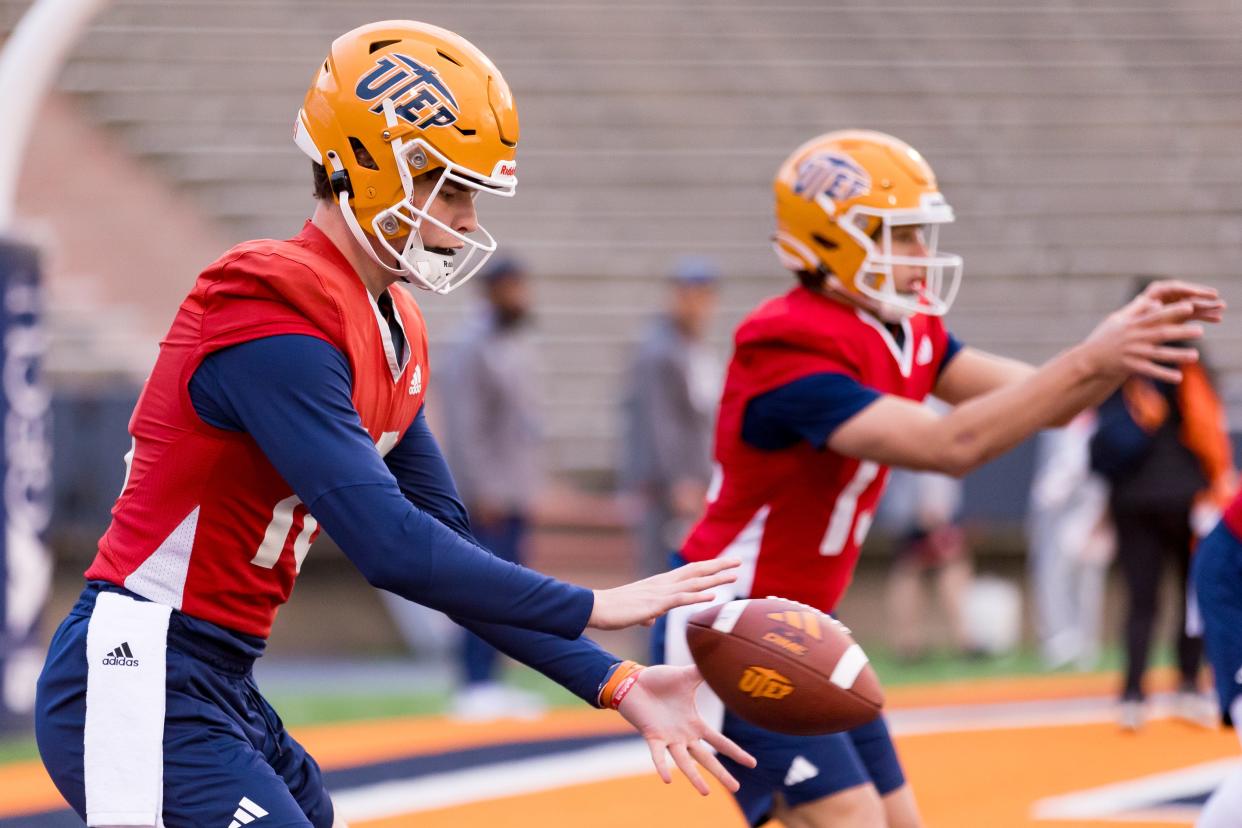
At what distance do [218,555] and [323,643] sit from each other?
8.03 metres

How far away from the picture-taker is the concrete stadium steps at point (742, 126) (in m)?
13.7

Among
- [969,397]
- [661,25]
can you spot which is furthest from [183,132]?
[969,397]

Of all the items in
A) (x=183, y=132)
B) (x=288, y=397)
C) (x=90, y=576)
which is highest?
(x=288, y=397)

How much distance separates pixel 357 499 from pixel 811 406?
1.35 metres

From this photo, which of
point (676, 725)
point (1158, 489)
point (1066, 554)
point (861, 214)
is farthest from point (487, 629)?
point (1066, 554)

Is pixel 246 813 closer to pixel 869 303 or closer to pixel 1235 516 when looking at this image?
pixel 869 303

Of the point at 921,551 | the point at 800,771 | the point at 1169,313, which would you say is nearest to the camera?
the point at 1169,313

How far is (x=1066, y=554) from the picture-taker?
10234mm

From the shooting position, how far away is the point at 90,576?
9.42 feet

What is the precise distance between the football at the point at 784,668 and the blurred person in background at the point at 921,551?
6.67m

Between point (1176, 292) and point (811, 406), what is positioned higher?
point (1176, 292)

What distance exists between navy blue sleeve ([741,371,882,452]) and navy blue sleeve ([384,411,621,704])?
79 centimetres

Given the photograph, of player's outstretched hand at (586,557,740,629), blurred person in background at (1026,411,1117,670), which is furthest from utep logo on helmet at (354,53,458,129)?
blurred person in background at (1026,411,1117,670)

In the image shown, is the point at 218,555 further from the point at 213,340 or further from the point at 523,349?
the point at 523,349
